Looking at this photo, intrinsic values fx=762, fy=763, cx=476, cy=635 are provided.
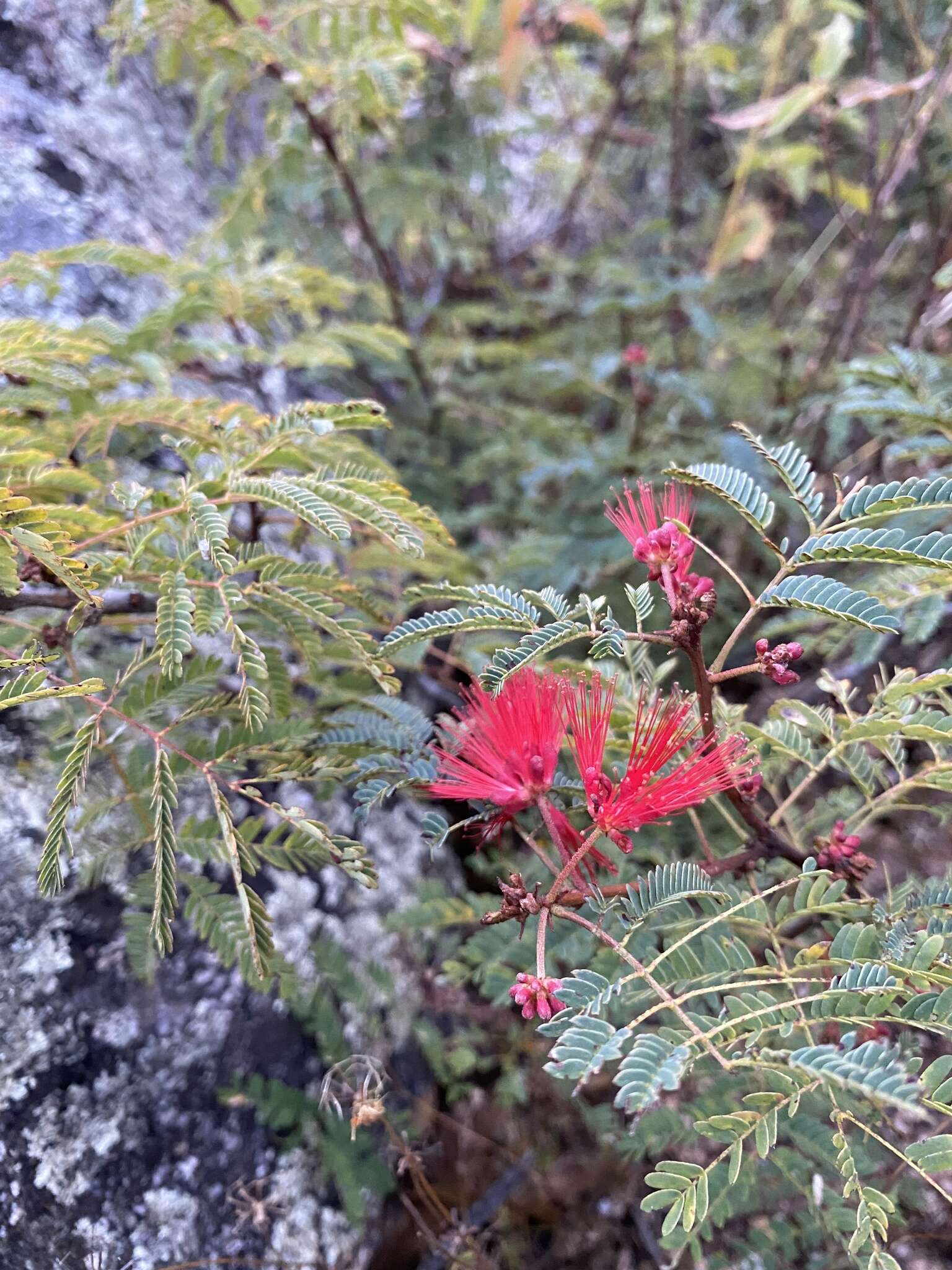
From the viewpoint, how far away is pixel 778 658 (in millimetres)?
761

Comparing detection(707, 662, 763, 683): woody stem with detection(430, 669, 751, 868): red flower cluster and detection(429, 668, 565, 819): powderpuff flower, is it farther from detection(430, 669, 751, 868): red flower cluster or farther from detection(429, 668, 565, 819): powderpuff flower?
detection(429, 668, 565, 819): powderpuff flower

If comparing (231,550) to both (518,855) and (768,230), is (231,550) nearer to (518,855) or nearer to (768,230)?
(518,855)

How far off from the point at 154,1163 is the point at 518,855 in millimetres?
803

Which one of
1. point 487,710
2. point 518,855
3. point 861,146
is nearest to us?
point 487,710

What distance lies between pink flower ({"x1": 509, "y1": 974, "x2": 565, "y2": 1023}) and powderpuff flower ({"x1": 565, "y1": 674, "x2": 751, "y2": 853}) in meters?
0.14

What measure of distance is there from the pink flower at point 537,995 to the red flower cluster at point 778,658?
36cm

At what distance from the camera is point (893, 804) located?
3.10 ft

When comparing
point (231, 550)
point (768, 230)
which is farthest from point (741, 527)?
point (231, 550)

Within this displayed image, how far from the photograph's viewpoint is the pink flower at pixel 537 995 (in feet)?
2.19

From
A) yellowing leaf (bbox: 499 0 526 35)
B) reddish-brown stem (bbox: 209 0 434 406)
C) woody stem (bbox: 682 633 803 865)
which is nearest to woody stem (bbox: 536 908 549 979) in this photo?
woody stem (bbox: 682 633 803 865)

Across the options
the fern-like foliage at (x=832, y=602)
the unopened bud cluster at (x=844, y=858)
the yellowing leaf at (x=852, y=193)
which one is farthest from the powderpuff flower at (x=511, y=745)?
the yellowing leaf at (x=852, y=193)

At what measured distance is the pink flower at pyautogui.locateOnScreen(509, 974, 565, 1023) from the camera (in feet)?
2.19

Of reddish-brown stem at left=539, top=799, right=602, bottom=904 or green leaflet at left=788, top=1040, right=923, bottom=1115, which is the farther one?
reddish-brown stem at left=539, top=799, right=602, bottom=904

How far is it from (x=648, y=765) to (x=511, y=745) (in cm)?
14
